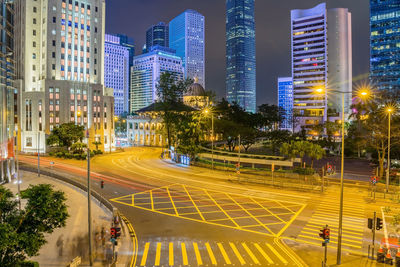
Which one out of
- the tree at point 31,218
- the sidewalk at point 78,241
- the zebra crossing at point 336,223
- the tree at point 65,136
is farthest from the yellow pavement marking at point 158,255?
the tree at point 65,136

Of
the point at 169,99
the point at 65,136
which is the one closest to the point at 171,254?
the point at 65,136

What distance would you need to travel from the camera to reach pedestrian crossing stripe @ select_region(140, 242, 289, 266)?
17.1m

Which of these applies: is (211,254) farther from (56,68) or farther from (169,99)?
(56,68)

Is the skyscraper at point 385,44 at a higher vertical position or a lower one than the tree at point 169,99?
higher

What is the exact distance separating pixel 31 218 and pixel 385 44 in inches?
7342

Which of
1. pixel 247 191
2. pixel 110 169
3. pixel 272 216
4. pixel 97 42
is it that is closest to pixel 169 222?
pixel 272 216

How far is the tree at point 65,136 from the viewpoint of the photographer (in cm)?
6881

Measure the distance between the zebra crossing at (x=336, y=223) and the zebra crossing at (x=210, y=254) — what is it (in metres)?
3.63

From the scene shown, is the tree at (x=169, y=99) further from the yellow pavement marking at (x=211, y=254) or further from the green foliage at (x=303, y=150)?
the yellow pavement marking at (x=211, y=254)

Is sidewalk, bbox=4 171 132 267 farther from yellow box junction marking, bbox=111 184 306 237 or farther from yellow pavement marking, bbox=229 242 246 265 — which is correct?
yellow pavement marking, bbox=229 242 246 265

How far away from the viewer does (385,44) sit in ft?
514

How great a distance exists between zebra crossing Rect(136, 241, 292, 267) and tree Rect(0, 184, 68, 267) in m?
6.36

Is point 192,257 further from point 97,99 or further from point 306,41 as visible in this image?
point 306,41

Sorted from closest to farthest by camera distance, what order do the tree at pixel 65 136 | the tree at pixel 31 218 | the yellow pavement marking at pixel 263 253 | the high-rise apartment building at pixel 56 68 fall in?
the tree at pixel 31 218 → the yellow pavement marking at pixel 263 253 → the tree at pixel 65 136 → the high-rise apartment building at pixel 56 68
